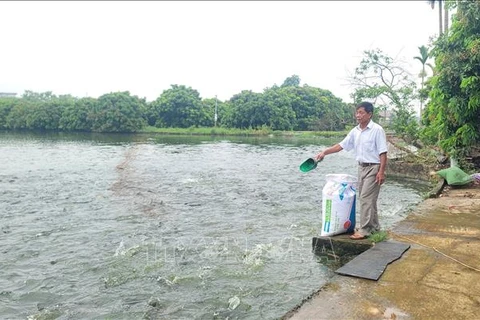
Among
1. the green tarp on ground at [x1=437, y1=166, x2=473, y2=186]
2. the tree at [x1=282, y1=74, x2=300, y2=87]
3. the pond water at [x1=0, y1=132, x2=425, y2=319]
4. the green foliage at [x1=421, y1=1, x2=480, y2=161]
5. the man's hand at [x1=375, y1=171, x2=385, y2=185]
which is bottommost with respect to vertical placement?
the pond water at [x1=0, y1=132, x2=425, y2=319]

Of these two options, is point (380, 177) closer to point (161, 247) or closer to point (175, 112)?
point (161, 247)

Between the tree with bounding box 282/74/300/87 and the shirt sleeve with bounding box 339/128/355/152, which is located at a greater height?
the tree with bounding box 282/74/300/87

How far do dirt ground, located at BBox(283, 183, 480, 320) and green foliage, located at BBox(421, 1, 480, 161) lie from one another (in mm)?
5200

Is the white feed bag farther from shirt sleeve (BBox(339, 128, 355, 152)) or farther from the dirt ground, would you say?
the dirt ground

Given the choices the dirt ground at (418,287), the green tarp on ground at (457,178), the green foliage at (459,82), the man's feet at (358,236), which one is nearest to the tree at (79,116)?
the green foliage at (459,82)

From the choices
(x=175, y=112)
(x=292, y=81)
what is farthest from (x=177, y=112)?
(x=292, y=81)

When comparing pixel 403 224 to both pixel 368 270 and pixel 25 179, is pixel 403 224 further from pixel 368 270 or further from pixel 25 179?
pixel 25 179

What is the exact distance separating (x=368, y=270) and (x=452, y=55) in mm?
7982

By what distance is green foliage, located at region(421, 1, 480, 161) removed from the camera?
31.0 feet

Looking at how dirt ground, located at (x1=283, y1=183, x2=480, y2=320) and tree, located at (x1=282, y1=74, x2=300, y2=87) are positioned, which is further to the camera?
tree, located at (x1=282, y1=74, x2=300, y2=87)

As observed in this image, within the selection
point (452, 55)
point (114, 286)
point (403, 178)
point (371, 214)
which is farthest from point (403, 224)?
point (403, 178)

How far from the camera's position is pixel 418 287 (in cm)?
365

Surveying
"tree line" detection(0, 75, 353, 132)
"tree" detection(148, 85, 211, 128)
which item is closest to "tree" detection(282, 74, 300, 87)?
"tree line" detection(0, 75, 353, 132)

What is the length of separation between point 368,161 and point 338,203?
2.31ft
